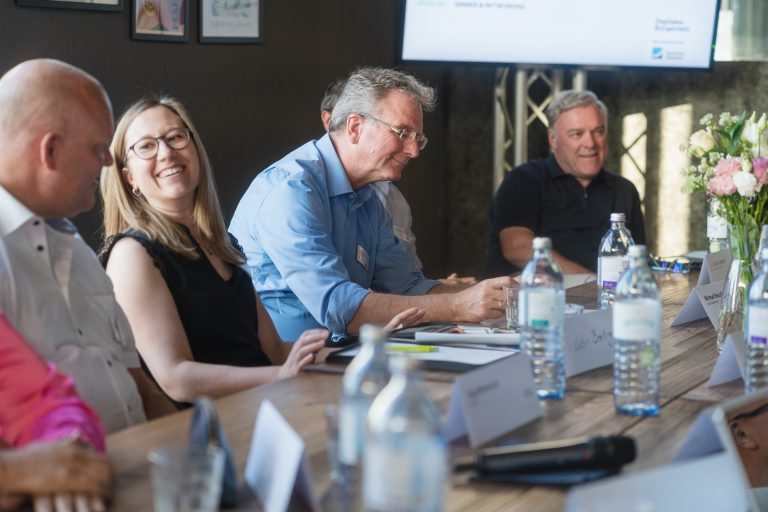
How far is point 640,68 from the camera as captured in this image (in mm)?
5820

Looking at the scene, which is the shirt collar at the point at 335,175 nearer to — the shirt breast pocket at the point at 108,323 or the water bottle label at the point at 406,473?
the shirt breast pocket at the point at 108,323

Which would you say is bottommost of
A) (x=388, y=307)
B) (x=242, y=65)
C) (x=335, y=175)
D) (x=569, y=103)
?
(x=388, y=307)

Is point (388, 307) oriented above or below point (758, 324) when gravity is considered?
below

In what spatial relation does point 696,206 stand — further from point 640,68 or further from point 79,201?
point 79,201

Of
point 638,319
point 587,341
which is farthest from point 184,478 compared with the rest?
point 587,341

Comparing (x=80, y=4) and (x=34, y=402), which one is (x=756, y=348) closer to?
(x=34, y=402)

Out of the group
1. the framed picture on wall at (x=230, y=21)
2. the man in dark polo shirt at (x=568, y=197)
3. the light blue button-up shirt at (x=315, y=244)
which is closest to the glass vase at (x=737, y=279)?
the light blue button-up shirt at (x=315, y=244)

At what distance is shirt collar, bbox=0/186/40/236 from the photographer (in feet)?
6.36

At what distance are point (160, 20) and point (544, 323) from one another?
118 inches

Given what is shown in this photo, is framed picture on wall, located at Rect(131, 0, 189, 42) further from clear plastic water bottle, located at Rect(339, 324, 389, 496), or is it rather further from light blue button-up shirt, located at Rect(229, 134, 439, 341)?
clear plastic water bottle, located at Rect(339, 324, 389, 496)

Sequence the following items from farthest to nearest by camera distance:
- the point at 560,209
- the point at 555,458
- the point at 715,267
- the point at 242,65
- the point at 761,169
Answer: the point at 560,209 < the point at 242,65 < the point at 715,267 < the point at 761,169 < the point at 555,458

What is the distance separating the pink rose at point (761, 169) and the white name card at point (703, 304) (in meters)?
0.31

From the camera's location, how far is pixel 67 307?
202cm

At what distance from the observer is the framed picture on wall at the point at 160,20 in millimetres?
4301
